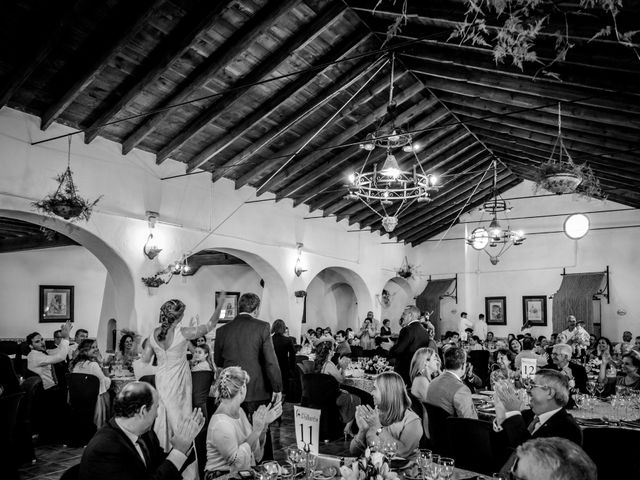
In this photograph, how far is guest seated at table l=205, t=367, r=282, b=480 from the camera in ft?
9.48

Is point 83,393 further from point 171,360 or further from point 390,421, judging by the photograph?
point 390,421

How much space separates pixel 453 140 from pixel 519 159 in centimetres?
272

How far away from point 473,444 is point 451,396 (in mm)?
648

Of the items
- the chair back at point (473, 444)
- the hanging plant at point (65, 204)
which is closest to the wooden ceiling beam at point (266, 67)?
the hanging plant at point (65, 204)

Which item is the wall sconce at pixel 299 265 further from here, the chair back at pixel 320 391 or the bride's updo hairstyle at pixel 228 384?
the bride's updo hairstyle at pixel 228 384

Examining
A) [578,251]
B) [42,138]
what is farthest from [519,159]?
[42,138]

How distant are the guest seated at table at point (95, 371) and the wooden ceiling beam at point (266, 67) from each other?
345 cm

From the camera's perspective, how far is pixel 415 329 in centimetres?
634

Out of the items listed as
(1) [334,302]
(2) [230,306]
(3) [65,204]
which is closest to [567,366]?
(3) [65,204]

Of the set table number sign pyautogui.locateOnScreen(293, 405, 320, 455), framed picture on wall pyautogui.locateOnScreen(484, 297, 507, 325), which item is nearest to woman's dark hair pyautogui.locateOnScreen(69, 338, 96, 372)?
table number sign pyautogui.locateOnScreen(293, 405, 320, 455)

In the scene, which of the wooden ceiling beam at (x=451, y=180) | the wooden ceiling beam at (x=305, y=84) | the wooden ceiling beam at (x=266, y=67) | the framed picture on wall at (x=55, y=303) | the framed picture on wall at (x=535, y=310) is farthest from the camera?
the framed picture on wall at (x=535, y=310)

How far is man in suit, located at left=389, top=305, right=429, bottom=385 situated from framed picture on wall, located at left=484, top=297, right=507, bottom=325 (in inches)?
428

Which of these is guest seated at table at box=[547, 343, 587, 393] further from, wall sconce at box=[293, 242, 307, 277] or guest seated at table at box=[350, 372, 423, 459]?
wall sconce at box=[293, 242, 307, 277]

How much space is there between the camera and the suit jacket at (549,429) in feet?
9.66
